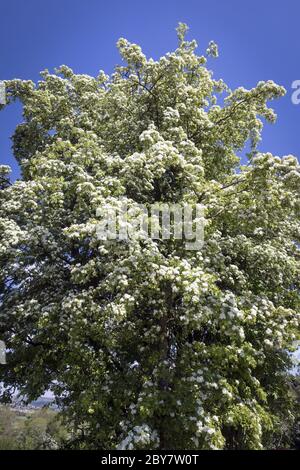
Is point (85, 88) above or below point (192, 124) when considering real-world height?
above

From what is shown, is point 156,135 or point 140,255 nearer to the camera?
point 140,255

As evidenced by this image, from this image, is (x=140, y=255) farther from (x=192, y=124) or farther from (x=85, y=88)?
(x=85, y=88)

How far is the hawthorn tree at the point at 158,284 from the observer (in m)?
9.34

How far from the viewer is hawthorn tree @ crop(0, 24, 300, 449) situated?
30.7 feet

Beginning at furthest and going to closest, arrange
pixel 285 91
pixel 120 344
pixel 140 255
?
pixel 285 91 → pixel 120 344 → pixel 140 255

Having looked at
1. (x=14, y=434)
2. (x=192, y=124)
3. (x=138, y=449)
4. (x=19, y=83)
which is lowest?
(x=14, y=434)

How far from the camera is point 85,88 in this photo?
60.2ft

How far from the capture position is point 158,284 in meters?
10.4

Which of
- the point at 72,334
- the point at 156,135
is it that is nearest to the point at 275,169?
the point at 156,135

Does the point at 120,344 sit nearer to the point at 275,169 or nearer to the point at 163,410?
the point at 163,410

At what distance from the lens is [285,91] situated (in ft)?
45.8

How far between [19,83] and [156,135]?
8.71 metres

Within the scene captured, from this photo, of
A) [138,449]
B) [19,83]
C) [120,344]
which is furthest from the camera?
[19,83]

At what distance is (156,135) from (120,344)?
6.25 meters
